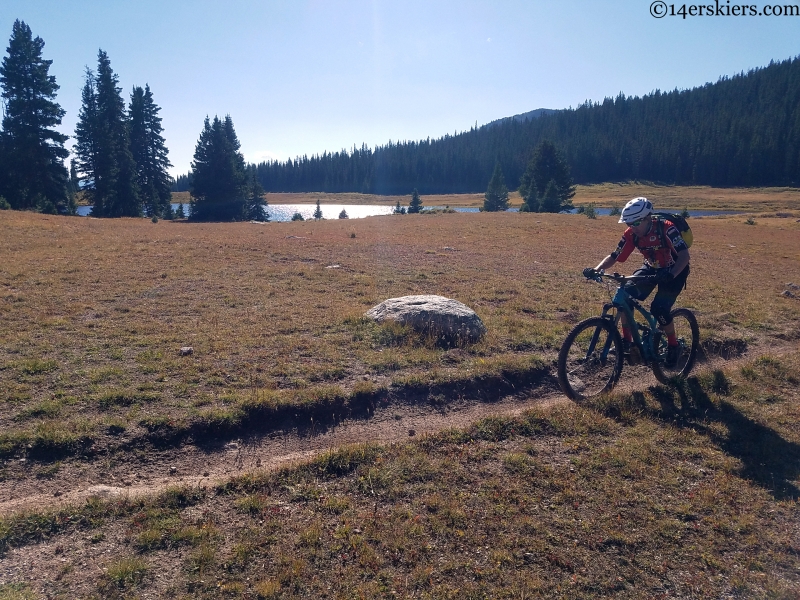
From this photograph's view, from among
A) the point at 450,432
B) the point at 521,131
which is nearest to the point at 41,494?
the point at 450,432

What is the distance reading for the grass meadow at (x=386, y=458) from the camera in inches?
144

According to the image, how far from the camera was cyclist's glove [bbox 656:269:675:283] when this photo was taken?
6915 mm

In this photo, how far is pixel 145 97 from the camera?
60.7 m

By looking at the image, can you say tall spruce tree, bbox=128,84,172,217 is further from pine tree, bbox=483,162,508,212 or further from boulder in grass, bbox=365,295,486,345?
boulder in grass, bbox=365,295,486,345

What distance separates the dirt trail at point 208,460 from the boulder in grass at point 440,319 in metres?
2.06

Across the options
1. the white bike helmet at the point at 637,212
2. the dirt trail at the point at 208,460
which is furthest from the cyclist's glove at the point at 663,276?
the dirt trail at the point at 208,460

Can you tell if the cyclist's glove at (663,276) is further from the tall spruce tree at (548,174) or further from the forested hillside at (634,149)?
the forested hillside at (634,149)

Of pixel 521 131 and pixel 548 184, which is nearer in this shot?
pixel 548 184

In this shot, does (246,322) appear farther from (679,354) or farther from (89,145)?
(89,145)

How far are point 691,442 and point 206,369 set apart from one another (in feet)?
22.5

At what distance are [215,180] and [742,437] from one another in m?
60.5

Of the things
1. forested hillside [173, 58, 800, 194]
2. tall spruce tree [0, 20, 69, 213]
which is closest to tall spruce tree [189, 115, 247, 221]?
tall spruce tree [0, 20, 69, 213]

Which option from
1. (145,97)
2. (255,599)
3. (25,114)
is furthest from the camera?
(145,97)

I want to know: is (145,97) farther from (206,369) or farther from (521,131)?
(521,131)
